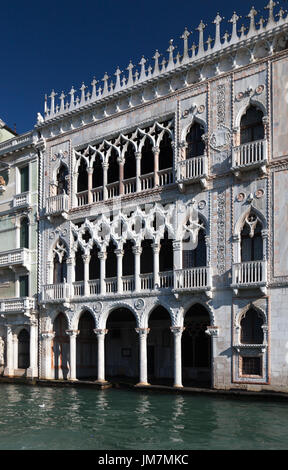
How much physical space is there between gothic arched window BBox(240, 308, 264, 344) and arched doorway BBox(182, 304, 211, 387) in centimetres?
403

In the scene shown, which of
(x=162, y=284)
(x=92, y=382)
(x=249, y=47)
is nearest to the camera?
(x=249, y=47)

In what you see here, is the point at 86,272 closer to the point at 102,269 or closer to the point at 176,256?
the point at 102,269

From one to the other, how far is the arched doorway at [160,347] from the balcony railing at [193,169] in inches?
259

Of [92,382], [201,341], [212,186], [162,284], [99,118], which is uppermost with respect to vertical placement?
[99,118]

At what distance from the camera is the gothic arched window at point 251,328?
18.8 metres

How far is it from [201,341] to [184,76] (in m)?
10.7

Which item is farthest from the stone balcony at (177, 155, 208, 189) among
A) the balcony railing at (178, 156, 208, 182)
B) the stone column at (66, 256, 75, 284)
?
the stone column at (66, 256, 75, 284)

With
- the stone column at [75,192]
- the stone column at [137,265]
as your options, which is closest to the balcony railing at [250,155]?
the stone column at [137,265]

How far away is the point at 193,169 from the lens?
67.9 ft

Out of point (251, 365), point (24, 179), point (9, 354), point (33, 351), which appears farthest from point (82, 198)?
point (251, 365)

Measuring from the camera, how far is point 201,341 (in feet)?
77.1

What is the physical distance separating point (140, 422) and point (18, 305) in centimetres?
1324
